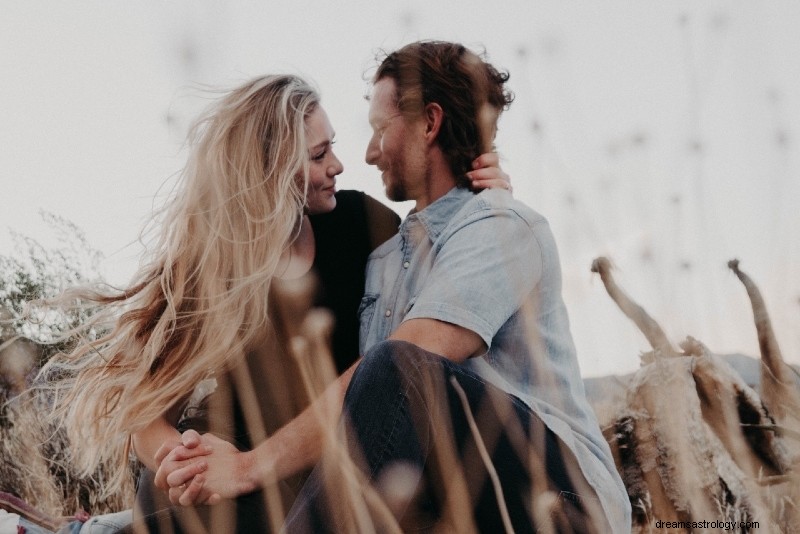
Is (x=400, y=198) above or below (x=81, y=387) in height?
above

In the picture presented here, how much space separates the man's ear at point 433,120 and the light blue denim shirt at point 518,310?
502 mm

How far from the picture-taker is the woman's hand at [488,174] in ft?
7.61

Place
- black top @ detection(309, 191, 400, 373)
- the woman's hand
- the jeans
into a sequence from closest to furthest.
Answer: the jeans < the woman's hand < black top @ detection(309, 191, 400, 373)

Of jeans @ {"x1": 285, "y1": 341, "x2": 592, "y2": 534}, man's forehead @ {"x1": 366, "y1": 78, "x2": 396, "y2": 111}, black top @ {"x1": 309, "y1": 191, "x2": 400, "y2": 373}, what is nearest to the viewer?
jeans @ {"x1": 285, "y1": 341, "x2": 592, "y2": 534}

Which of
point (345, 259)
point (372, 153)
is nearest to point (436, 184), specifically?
point (372, 153)

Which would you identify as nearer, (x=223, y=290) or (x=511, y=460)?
(x=511, y=460)

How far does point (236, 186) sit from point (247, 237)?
0.64 feet

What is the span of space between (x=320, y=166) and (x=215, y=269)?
1.71 feet

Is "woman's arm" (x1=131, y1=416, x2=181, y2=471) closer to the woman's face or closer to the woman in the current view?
the woman

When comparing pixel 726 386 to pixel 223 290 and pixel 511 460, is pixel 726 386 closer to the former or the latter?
pixel 511 460

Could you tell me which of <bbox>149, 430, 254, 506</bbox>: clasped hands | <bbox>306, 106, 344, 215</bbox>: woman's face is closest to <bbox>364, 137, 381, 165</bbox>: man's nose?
<bbox>306, 106, 344, 215</bbox>: woman's face

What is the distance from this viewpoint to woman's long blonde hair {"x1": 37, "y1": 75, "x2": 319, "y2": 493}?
2.29m

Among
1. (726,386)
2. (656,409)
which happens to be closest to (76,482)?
(656,409)

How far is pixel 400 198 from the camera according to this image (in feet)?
8.66
